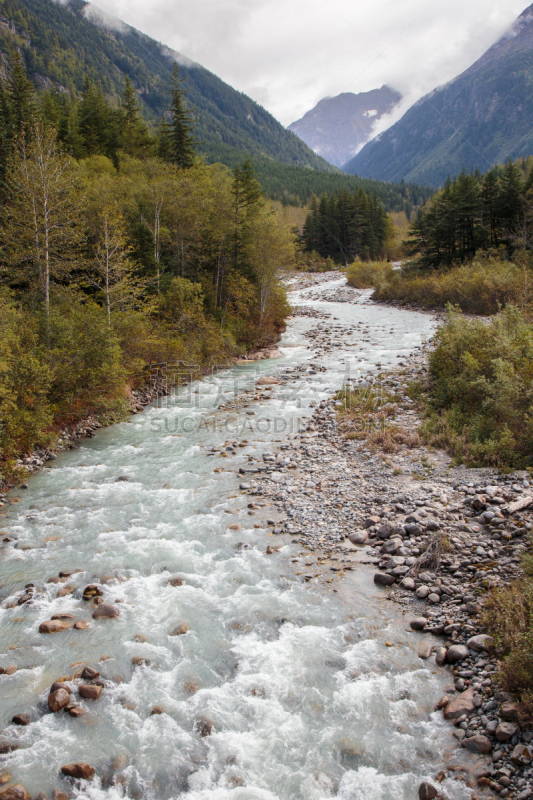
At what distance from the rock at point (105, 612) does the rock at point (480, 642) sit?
6.28 metres

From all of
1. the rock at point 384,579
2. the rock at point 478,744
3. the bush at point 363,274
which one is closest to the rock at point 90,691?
the rock at point 478,744

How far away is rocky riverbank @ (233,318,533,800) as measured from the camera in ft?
19.3

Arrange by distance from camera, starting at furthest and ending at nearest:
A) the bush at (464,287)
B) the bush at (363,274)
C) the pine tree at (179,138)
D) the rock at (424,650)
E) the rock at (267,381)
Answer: the bush at (363,274) → the pine tree at (179,138) → the bush at (464,287) → the rock at (267,381) → the rock at (424,650)

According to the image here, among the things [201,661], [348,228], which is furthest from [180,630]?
[348,228]

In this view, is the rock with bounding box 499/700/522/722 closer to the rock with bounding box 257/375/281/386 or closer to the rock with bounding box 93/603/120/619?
the rock with bounding box 93/603/120/619

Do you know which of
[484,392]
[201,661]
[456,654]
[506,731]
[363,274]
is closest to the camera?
[506,731]

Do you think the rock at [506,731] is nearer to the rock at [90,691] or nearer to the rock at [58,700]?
the rock at [90,691]

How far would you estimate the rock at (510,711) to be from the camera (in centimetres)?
568

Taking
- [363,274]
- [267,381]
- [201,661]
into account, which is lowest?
[201,661]

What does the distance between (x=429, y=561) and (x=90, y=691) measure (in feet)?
21.8

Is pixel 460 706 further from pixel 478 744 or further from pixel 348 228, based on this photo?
pixel 348 228

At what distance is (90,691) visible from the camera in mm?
6773

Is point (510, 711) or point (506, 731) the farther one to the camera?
point (510, 711)

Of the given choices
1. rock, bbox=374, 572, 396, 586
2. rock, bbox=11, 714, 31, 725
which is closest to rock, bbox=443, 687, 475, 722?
rock, bbox=374, 572, 396, 586
